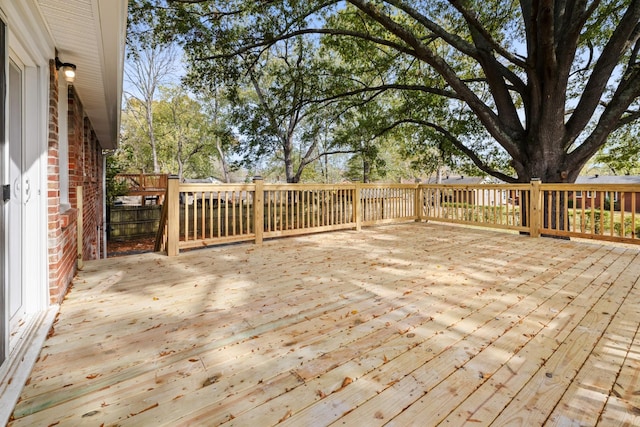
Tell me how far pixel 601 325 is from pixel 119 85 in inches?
211

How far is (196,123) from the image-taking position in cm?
2194

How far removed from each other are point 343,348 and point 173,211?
10.9ft

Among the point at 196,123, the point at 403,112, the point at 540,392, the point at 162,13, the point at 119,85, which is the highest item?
the point at 196,123

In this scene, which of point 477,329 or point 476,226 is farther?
point 476,226

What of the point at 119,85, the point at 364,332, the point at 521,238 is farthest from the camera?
the point at 521,238

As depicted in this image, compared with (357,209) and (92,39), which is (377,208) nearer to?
(357,209)

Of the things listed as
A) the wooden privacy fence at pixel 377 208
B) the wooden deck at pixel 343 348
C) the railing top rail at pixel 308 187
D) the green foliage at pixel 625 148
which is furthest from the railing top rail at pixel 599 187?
the green foliage at pixel 625 148

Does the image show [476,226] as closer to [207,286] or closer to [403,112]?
[403,112]

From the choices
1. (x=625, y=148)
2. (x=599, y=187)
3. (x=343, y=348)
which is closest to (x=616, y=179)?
(x=625, y=148)

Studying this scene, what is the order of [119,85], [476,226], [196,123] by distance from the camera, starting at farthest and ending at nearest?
[196,123] → [476,226] → [119,85]

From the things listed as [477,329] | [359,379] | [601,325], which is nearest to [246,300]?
[359,379]

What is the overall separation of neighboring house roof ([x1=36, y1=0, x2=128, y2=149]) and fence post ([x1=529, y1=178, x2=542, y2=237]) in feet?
20.9

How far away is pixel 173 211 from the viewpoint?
427cm

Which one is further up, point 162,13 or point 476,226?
point 162,13
